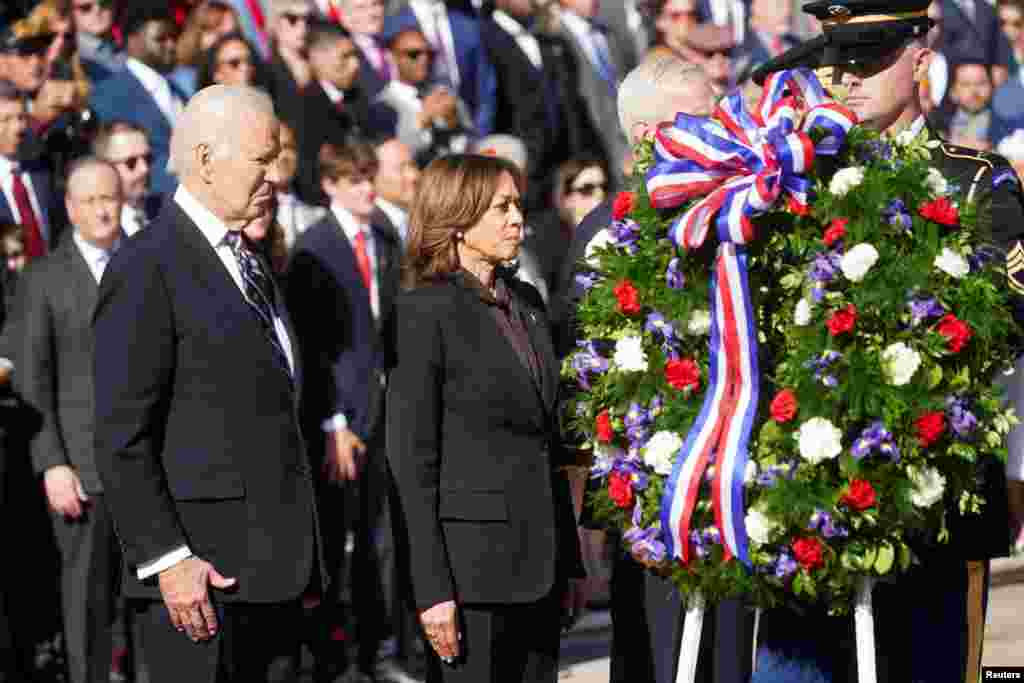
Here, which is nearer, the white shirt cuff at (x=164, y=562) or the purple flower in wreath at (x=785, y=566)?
the purple flower in wreath at (x=785, y=566)

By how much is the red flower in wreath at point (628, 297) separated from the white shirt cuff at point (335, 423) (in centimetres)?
395

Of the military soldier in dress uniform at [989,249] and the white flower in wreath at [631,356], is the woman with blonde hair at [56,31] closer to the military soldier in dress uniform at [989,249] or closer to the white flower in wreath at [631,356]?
the military soldier in dress uniform at [989,249]

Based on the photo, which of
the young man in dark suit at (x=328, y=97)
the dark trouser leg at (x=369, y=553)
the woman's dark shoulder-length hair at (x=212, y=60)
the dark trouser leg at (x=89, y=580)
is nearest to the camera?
the dark trouser leg at (x=89, y=580)

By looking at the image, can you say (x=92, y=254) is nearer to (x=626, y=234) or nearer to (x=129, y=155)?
(x=129, y=155)

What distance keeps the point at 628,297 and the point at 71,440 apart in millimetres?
3735

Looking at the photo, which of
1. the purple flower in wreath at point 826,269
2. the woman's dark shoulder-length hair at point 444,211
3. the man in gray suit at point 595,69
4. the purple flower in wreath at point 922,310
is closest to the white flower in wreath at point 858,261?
the purple flower in wreath at point 826,269

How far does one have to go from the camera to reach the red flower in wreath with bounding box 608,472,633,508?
18.0ft

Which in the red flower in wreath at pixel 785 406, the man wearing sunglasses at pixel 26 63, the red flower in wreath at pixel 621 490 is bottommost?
the red flower in wreath at pixel 621 490

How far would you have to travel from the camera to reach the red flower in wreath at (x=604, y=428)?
554 cm

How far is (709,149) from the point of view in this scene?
17.5 ft

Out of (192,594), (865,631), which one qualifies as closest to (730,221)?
(865,631)

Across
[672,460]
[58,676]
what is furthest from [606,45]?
[672,460]

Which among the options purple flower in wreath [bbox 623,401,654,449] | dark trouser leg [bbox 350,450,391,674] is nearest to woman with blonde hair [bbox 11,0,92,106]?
dark trouser leg [bbox 350,450,391,674]

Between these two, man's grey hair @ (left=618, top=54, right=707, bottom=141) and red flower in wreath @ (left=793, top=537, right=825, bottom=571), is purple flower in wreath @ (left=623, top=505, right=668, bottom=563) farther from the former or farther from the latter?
man's grey hair @ (left=618, top=54, right=707, bottom=141)
